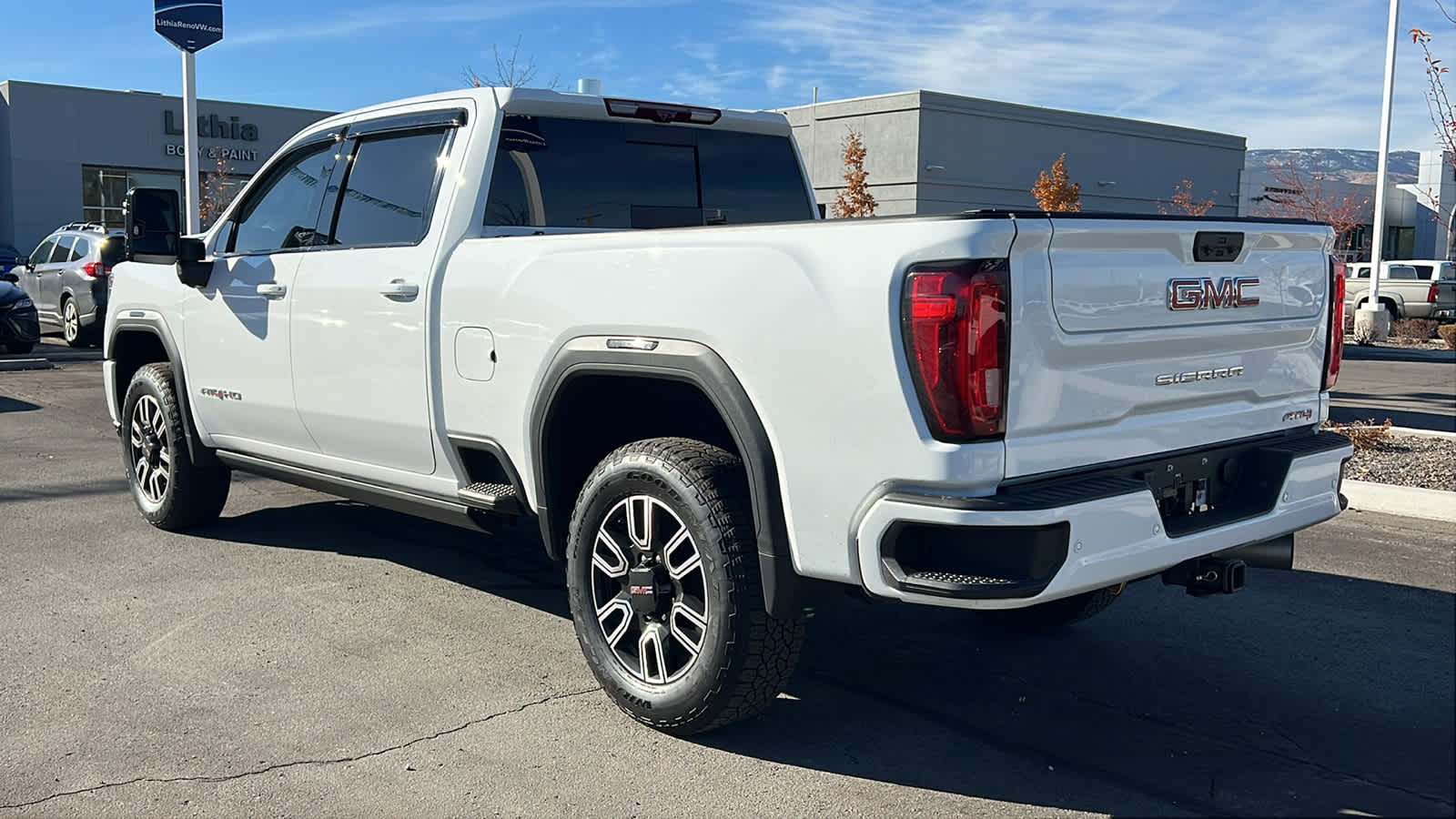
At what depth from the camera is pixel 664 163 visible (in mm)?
5539

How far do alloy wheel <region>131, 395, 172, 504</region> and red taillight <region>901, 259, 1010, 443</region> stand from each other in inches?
181

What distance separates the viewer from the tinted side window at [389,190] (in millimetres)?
5039

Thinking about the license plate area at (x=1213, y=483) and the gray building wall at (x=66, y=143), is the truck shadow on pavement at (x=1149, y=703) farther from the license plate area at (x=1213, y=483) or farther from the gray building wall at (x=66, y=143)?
the gray building wall at (x=66, y=143)

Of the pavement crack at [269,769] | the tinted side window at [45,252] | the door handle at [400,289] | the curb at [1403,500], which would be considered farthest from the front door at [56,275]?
the curb at [1403,500]

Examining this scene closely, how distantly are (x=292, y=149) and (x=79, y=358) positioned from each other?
45.5 ft

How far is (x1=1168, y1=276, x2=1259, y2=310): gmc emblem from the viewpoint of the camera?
362cm

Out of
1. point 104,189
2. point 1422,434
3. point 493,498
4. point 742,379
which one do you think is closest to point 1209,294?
point 742,379

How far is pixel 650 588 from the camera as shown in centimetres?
398

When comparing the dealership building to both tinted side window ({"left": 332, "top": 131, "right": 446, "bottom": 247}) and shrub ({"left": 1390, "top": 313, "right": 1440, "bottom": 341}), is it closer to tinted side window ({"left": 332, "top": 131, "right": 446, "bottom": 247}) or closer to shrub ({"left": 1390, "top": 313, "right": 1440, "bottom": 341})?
shrub ({"left": 1390, "top": 313, "right": 1440, "bottom": 341})

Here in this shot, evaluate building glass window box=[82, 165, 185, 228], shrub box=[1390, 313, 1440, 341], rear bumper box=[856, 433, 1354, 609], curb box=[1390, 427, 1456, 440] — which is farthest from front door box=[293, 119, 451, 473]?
building glass window box=[82, 165, 185, 228]

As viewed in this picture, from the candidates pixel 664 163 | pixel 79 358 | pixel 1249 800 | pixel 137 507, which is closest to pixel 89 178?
pixel 79 358

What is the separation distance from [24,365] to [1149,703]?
16.1m

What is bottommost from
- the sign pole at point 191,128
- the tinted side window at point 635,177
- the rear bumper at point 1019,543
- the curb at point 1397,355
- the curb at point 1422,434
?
the curb at point 1397,355

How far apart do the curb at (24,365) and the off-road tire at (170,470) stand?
10809mm
